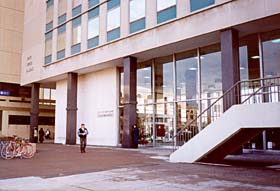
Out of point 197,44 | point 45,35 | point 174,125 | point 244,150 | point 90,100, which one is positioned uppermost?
point 45,35

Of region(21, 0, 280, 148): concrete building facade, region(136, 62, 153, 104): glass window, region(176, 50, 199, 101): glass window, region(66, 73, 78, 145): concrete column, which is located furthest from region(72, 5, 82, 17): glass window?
region(176, 50, 199, 101): glass window

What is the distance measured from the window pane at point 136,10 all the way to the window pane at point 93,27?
14.0 ft

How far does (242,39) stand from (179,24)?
146 inches

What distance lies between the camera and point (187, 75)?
72.4 ft

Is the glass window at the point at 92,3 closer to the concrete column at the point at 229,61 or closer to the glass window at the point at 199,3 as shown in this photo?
the glass window at the point at 199,3

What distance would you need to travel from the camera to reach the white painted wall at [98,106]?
87.4ft

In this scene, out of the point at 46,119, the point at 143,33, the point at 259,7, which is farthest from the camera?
the point at 46,119

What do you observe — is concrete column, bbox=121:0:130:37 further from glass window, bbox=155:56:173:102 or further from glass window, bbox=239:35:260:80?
glass window, bbox=239:35:260:80

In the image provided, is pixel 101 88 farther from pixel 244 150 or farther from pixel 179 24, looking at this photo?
pixel 244 150

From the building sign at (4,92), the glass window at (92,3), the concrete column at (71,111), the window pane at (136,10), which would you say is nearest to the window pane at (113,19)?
the window pane at (136,10)

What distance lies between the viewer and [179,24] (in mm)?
19391

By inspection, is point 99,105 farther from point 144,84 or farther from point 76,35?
point 76,35

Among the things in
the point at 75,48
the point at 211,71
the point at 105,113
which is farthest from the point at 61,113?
the point at 211,71

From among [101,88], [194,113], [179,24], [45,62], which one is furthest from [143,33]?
[45,62]
